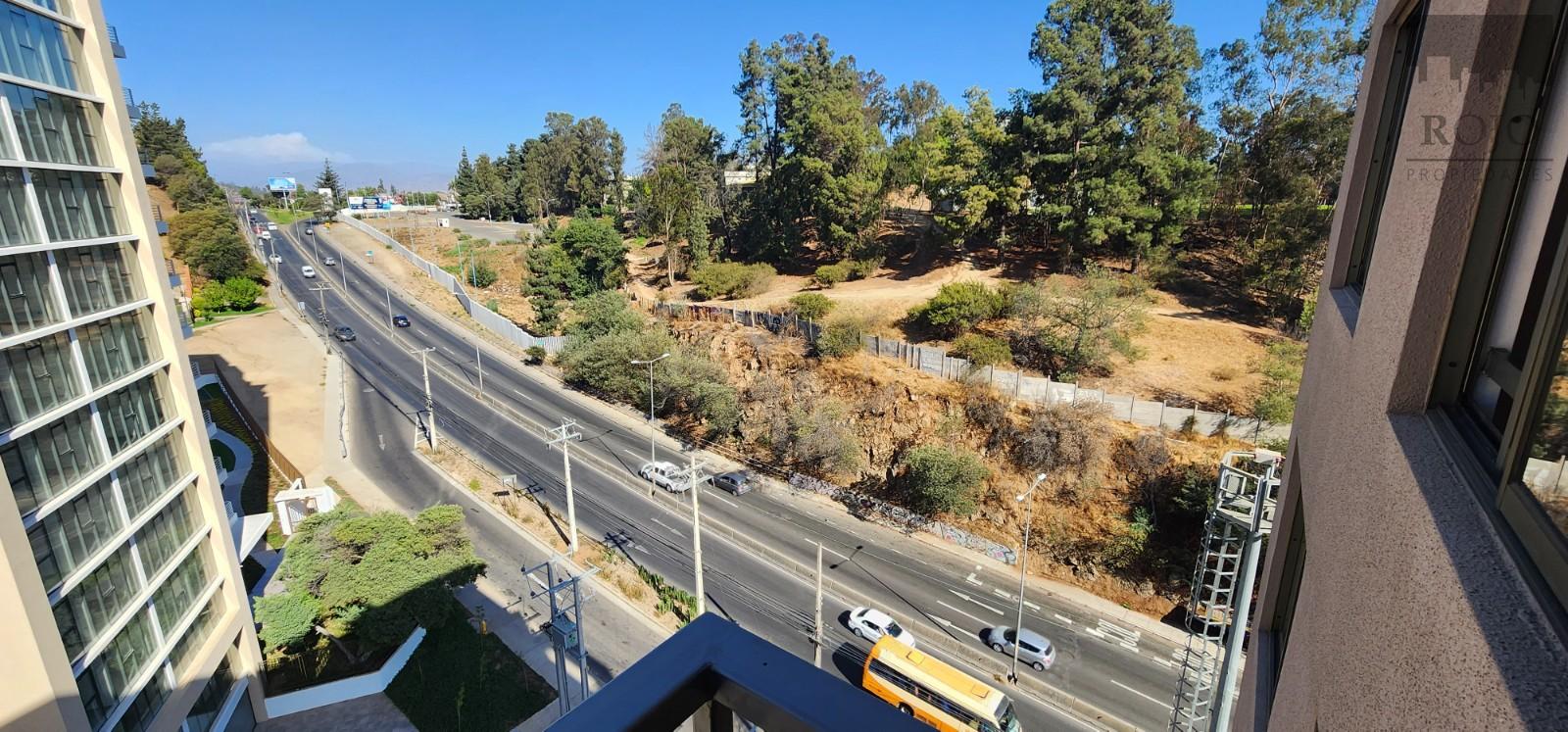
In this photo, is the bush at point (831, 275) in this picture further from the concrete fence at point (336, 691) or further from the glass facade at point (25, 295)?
the glass facade at point (25, 295)

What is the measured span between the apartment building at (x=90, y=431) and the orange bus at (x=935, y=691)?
51.5ft

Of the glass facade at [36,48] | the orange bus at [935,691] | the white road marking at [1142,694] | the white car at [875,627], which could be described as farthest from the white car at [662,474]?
the glass facade at [36,48]

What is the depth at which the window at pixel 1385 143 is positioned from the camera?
3975mm

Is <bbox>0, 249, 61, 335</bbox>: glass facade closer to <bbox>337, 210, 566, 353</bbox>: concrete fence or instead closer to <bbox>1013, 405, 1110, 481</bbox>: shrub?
<bbox>1013, 405, 1110, 481</bbox>: shrub

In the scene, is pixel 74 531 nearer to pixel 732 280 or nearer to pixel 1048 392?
pixel 1048 392

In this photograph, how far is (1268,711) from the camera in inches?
187

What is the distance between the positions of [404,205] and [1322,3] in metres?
130

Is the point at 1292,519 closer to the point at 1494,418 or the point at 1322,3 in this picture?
the point at 1494,418

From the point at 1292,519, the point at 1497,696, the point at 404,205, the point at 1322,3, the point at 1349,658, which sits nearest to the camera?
the point at 1497,696

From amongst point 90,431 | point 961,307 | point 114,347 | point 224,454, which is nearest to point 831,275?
point 961,307

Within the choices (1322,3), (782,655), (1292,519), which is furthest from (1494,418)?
(1322,3)

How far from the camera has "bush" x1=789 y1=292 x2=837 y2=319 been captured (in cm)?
3703

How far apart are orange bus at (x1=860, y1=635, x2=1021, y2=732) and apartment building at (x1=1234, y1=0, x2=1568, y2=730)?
14827mm

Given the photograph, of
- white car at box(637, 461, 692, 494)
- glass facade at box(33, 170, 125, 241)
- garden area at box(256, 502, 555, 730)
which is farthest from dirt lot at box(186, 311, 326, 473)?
glass facade at box(33, 170, 125, 241)
